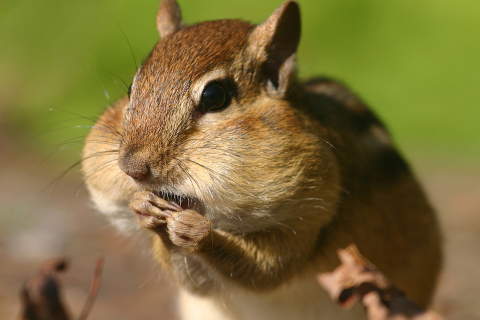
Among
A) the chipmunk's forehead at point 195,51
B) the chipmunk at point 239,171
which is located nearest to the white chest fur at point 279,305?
the chipmunk at point 239,171

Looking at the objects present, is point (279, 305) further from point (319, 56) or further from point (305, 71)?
point (319, 56)

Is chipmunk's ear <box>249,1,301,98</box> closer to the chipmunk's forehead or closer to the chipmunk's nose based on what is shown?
the chipmunk's forehead

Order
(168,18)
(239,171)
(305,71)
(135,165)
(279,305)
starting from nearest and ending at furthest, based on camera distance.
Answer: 1. (135,165)
2. (239,171)
3. (168,18)
4. (279,305)
5. (305,71)

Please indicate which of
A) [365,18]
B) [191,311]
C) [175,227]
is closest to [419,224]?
[191,311]

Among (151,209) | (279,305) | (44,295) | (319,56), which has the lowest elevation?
(44,295)

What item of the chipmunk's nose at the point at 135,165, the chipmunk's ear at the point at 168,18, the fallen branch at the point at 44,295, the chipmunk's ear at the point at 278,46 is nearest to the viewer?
the chipmunk's nose at the point at 135,165

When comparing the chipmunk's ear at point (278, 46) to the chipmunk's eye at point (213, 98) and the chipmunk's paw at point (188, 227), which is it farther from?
the chipmunk's paw at point (188, 227)

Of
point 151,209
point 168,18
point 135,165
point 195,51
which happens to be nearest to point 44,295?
point 151,209

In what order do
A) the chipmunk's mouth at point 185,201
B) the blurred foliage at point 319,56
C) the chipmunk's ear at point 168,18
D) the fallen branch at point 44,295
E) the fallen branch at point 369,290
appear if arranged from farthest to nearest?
the blurred foliage at point 319,56 < the chipmunk's ear at point 168,18 < the fallen branch at point 44,295 < the fallen branch at point 369,290 < the chipmunk's mouth at point 185,201
